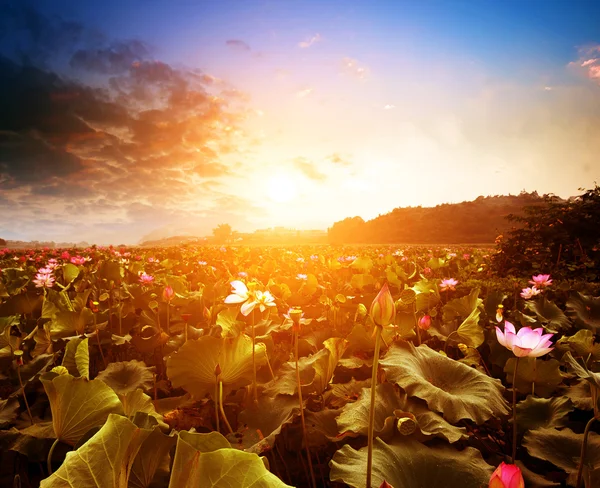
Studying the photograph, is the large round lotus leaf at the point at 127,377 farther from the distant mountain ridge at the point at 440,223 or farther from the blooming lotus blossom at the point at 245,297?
the distant mountain ridge at the point at 440,223

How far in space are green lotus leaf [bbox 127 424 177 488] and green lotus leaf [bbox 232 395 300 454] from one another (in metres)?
0.37

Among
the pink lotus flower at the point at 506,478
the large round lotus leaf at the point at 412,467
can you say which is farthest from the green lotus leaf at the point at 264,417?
the pink lotus flower at the point at 506,478

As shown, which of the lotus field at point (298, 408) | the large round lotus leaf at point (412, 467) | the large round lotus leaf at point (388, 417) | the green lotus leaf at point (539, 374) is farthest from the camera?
the green lotus leaf at point (539, 374)

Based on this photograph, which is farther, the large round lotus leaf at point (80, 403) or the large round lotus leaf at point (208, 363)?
the large round lotus leaf at point (208, 363)

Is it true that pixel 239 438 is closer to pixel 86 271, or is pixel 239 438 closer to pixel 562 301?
pixel 562 301

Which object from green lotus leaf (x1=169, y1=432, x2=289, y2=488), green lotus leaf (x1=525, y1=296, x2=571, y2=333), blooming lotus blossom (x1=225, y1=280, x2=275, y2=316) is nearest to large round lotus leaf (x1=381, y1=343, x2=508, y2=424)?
blooming lotus blossom (x1=225, y1=280, x2=275, y2=316)

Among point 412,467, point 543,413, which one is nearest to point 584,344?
point 543,413

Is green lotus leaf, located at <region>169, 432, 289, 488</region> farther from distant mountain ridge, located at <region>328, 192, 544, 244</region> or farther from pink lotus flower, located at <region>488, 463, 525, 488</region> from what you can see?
distant mountain ridge, located at <region>328, 192, 544, 244</region>

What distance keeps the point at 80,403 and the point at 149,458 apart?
0.81 feet

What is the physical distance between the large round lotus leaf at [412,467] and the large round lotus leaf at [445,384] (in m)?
0.14

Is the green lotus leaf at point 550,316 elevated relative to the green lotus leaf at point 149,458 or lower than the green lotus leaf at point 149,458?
lower

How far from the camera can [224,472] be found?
0.46 metres

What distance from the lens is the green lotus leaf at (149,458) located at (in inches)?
27.9

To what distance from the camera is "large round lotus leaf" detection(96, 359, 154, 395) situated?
4.58ft
